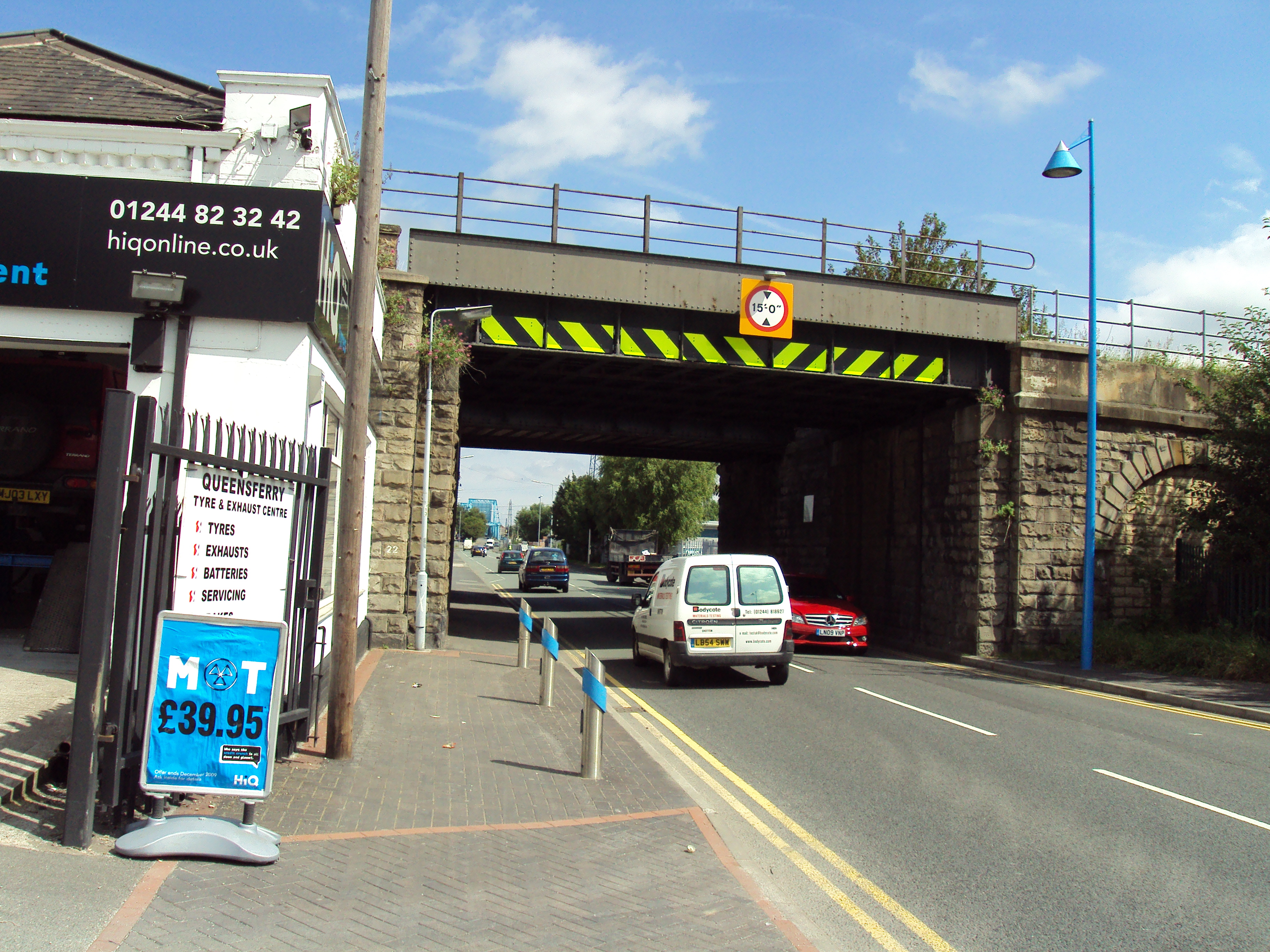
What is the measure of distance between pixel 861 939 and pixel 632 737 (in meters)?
5.37

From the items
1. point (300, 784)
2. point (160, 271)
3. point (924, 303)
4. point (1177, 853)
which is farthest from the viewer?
point (924, 303)

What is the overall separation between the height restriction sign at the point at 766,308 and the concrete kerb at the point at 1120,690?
735 centimetres

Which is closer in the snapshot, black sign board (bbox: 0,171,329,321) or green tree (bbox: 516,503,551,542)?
black sign board (bbox: 0,171,329,321)

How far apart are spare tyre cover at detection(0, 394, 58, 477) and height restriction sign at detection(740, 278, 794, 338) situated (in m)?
11.3

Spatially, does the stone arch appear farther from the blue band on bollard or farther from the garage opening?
the garage opening

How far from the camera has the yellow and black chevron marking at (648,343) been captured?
17969 mm

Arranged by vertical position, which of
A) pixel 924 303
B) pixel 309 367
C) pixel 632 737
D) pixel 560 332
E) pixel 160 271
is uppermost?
pixel 924 303

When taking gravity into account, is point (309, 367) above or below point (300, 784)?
above

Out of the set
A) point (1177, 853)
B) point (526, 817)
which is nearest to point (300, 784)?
point (526, 817)

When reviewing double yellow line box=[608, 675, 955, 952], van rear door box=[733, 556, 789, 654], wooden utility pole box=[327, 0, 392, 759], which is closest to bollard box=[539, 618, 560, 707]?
double yellow line box=[608, 675, 955, 952]

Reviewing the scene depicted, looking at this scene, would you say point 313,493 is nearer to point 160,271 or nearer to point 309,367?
point 309,367

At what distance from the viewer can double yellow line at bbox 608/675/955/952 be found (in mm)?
4945

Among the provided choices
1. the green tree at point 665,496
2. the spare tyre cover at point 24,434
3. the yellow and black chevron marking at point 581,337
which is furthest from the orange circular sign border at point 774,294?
the green tree at point 665,496

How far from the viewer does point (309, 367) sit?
8617mm
